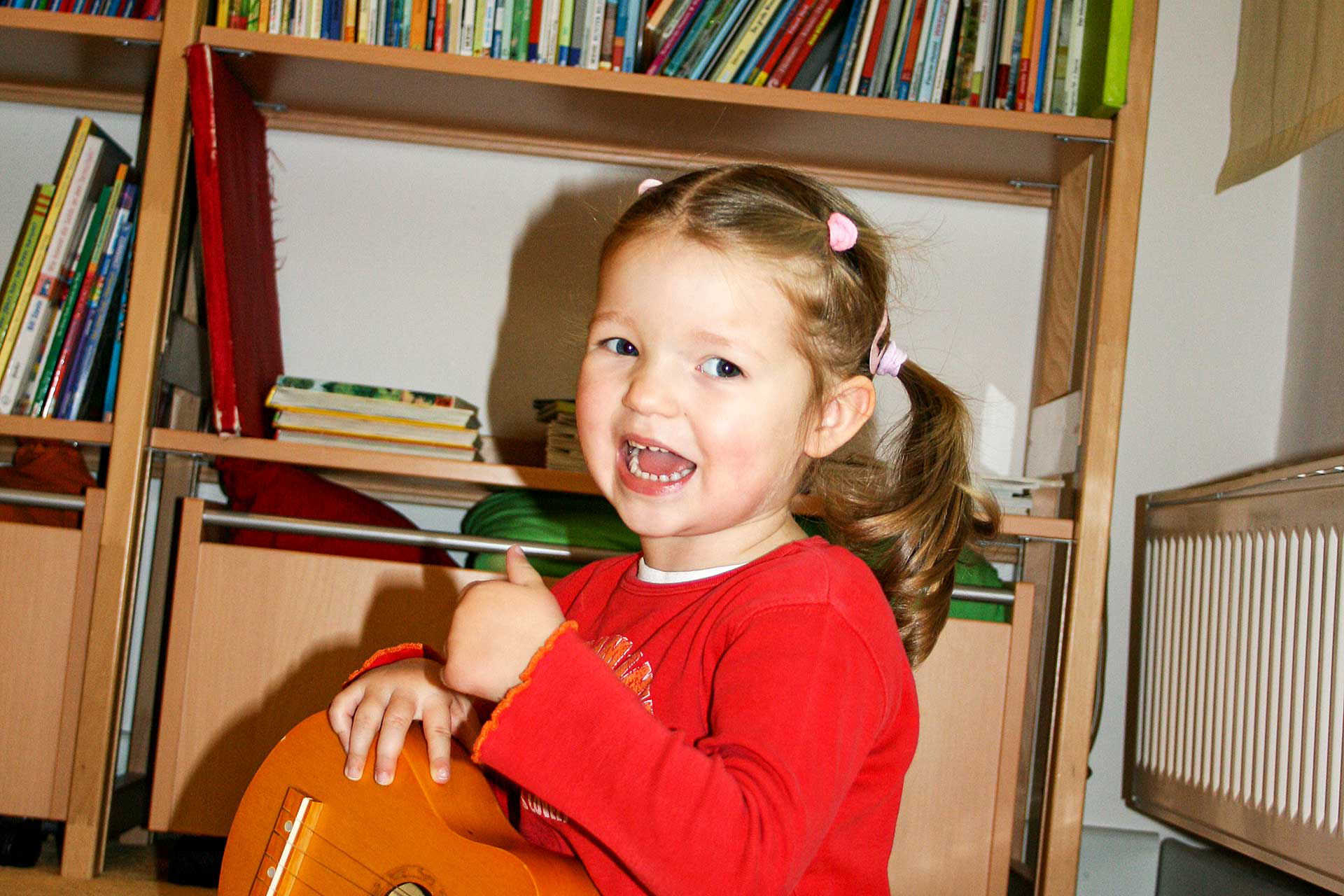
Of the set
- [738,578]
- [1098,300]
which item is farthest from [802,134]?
[738,578]

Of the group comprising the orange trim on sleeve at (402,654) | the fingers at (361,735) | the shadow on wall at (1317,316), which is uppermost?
the shadow on wall at (1317,316)

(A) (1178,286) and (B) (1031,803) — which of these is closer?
(B) (1031,803)

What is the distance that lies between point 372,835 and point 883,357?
491 mm

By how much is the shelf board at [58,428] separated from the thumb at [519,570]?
0.74m

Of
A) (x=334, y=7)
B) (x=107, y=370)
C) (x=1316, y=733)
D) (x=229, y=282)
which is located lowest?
(x=1316, y=733)

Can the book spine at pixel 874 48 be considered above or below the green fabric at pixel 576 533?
above

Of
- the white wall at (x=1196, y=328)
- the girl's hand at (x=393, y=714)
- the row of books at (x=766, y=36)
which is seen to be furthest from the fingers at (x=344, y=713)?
the white wall at (x=1196, y=328)

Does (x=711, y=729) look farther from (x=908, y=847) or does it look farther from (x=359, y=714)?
(x=908, y=847)

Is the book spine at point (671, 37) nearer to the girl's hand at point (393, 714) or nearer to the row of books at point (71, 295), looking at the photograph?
the row of books at point (71, 295)

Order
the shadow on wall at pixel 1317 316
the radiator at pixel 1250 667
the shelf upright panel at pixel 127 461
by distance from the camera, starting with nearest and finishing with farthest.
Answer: the radiator at pixel 1250 667 < the shelf upright panel at pixel 127 461 < the shadow on wall at pixel 1317 316

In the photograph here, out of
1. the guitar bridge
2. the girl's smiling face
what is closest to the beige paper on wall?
the girl's smiling face

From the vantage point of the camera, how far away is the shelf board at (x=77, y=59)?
1251 millimetres

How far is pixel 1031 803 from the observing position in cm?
128

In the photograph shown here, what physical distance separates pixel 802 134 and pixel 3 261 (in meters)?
1.16
